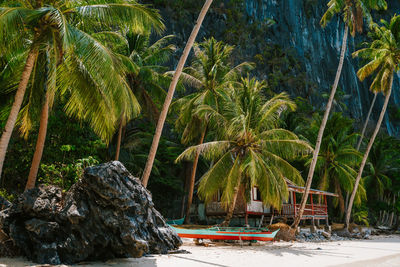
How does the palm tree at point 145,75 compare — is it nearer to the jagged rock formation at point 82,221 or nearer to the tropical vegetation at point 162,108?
the tropical vegetation at point 162,108

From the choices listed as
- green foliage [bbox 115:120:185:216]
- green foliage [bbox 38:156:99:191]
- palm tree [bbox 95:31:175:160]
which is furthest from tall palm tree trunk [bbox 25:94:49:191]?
green foliage [bbox 115:120:185:216]

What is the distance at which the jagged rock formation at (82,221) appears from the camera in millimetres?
6742

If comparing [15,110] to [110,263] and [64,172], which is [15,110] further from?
[64,172]

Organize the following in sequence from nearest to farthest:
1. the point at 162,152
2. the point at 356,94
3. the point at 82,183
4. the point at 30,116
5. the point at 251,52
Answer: the point at 82,183 < the point at 30,116 < the point at 162,152 < the point at 251,52 < the point at 356,94

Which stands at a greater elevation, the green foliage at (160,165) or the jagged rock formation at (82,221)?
the green foliage at (160,165)

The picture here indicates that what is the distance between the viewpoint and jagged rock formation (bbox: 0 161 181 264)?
6.74 metres

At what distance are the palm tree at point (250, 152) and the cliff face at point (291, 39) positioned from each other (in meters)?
21.2

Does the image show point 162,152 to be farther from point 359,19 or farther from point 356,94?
point 356,94

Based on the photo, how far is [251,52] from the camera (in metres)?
39.1

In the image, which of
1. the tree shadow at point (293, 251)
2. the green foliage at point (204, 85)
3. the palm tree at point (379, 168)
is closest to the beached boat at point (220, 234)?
the tree shadow at point (293, 251)

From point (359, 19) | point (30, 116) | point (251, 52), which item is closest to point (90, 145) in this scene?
point (30, 116)

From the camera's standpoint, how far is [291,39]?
46562 millimetres

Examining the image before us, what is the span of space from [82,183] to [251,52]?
34.8m

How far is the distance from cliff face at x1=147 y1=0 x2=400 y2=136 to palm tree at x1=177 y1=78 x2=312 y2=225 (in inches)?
833
